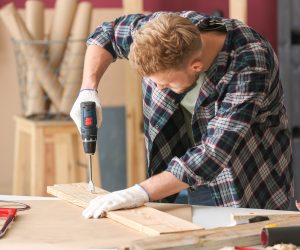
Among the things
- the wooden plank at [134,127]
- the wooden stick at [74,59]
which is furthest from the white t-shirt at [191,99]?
the wooden plank at [134,127]

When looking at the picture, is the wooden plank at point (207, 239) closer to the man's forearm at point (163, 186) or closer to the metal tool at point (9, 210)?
the man's forearm at point (163, 186)

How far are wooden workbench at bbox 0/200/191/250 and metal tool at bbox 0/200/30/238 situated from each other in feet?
0.04

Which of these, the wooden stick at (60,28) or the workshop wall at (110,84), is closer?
the wooden stick at (60,28)

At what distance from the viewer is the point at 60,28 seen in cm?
381

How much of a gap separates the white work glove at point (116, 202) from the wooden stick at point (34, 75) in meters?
1.86

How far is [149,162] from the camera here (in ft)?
8.17

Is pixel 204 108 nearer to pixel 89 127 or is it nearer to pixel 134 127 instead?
pixel 89 127

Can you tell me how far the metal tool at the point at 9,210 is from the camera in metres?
1.87

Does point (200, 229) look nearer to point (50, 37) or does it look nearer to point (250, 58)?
point (250, 58)

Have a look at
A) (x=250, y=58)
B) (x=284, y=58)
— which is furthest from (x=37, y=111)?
(x=250, y=58)

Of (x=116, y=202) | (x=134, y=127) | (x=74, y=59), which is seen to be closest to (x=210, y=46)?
(x=116, y=202)

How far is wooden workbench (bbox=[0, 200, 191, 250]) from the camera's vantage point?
68.5 inches

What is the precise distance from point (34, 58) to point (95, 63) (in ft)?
4.26

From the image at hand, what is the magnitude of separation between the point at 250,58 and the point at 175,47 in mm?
263
